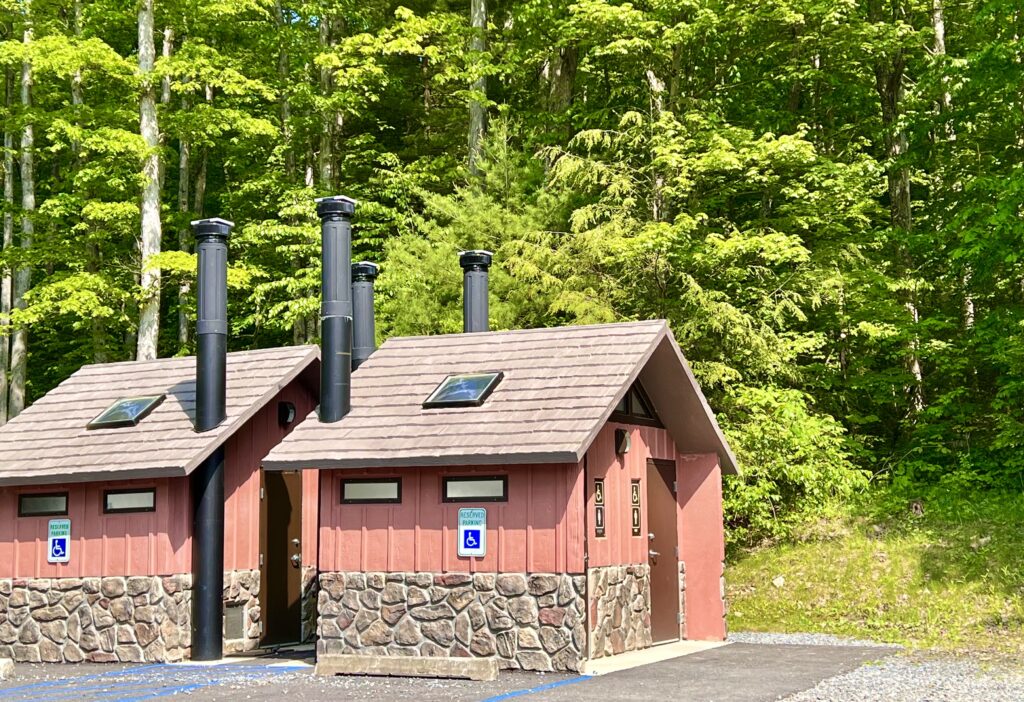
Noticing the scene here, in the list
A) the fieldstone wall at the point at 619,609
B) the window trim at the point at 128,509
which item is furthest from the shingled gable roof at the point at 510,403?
the window trim at the point at 128,509

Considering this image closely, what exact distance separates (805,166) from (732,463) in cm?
1013

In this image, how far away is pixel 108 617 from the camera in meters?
13.9

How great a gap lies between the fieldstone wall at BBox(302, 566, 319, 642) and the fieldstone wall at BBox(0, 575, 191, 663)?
5.66 feet

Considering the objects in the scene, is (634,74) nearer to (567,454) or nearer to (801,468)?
(801,468)

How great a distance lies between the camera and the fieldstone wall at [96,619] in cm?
1360

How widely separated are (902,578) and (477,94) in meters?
14.9

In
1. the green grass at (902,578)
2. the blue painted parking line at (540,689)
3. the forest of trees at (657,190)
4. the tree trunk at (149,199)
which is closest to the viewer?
the blue painted parking line at (540,689)

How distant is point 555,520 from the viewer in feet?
39.1

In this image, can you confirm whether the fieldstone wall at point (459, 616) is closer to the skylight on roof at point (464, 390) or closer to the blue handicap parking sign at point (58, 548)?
the skylight on roof at point (464, 390)

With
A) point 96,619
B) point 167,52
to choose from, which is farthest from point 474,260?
point 167,52

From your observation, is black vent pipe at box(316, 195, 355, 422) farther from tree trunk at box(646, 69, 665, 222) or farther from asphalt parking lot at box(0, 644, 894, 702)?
tree trunk at box(646, 69, 665, 222)

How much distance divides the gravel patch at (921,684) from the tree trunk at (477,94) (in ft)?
52.9

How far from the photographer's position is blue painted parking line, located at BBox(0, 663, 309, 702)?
10586 millimetres

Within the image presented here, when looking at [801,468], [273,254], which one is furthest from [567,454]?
[273,254]
